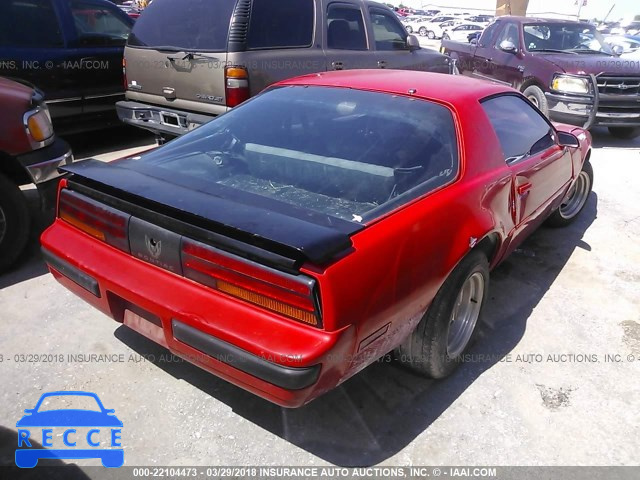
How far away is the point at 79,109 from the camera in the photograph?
19.2ft

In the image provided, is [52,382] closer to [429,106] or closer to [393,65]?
[429,106]

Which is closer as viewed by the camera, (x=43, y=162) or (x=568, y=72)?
(x=43, y=162)

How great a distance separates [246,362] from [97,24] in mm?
5918

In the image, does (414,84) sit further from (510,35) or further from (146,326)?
(510,35)

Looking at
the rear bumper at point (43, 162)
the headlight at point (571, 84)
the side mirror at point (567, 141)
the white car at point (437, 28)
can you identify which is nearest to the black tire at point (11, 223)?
the rear bumper at point (43, 162)

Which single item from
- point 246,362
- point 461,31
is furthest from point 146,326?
point 461,31

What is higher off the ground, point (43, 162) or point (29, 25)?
point (29, 25)

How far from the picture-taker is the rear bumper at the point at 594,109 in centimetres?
698

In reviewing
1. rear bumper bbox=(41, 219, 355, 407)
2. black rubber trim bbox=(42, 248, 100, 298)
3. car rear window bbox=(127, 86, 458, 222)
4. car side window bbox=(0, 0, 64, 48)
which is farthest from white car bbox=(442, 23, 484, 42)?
rear bumper bbox=(41, 219, 355, 407)

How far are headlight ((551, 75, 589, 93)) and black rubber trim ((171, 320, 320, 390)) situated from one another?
22.6ft

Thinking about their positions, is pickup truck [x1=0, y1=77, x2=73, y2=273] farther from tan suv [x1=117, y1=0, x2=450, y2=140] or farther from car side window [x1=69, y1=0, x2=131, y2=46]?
car side window [x1=69, y1=0, x2=131, y2=46]

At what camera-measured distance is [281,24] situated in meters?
5.22

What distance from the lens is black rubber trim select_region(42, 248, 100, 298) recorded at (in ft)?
7.33

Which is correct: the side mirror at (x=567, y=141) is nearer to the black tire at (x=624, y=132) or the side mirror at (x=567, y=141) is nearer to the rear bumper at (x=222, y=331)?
the rear bumper at (x=222, y=331)
